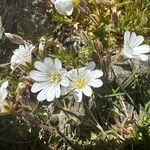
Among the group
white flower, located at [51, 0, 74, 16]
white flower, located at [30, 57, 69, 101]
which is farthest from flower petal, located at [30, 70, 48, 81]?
white flower, located at [51, 0, 74, 16]

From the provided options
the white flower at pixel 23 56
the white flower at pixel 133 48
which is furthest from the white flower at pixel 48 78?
the white flower at pixel 133 48

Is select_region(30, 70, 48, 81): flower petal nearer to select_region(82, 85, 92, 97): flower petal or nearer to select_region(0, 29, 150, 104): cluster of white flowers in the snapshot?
select_region(0, 29, 150, 104): cluster of white flowers

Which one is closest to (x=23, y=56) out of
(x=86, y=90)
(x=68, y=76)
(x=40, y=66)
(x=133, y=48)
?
(x=40, y=66)

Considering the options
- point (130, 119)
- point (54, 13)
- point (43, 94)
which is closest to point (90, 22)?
point (54, 13)

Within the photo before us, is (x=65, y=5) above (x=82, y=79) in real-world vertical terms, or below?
above

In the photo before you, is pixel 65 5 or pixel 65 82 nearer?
pixel 65 82

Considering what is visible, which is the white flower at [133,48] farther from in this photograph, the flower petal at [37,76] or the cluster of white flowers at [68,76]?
the flower petal at [37,76]

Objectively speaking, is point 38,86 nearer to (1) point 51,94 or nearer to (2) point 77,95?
(1) point 51,94
